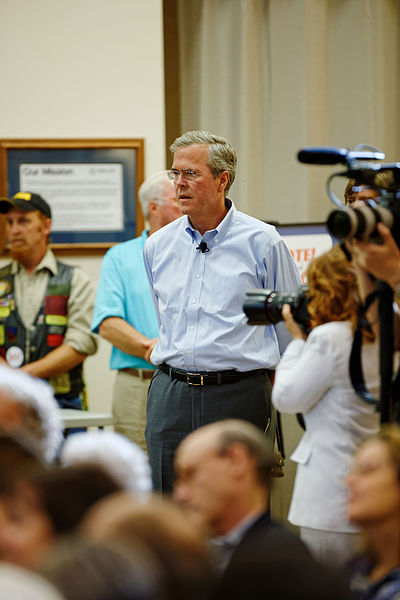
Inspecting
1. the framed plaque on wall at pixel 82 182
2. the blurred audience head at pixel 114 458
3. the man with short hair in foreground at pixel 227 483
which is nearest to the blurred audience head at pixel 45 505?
the blurred audience head at pixel 114 458

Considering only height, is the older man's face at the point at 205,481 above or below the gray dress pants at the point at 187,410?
above

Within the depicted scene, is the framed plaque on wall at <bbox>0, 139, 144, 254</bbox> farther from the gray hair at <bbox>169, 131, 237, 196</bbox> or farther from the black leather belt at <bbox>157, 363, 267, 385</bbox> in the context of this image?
the black leather belt at <bbox>157, 363, 267, 385</bbox>

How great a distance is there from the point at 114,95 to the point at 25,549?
3.22m

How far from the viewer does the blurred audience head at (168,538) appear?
1032 millimetres

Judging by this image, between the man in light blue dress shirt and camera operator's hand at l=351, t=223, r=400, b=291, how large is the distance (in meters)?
0.83

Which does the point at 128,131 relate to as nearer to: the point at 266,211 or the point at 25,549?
the point at 266,211

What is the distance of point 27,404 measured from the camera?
Result: 2.08 metres

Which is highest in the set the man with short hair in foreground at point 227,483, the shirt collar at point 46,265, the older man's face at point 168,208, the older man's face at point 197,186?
the older man's face at point 197,186

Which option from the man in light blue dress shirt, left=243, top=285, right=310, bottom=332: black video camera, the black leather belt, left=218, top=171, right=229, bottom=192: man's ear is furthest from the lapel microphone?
left=243, top=285, right=310, bottom=332: black video camera

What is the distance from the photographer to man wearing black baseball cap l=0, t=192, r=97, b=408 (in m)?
3.81

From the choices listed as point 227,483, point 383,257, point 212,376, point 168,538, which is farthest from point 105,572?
point 212,376

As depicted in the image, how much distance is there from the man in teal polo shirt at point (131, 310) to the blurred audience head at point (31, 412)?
150cm


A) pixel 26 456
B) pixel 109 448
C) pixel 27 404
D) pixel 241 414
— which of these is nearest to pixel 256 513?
pixel 109 448

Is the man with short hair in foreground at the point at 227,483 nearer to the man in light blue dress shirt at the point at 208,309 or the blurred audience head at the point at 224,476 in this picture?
the blurred audience head at the point at 224,476
